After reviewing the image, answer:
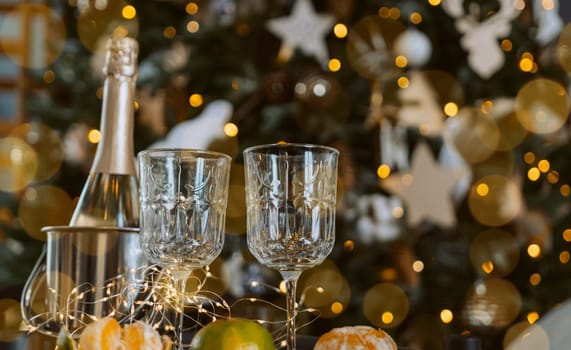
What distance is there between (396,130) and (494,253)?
1.39 ft

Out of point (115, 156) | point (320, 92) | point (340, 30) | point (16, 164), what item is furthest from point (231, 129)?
point (115, 156)

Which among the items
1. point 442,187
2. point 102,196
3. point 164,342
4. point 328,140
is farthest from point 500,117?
point 164,342

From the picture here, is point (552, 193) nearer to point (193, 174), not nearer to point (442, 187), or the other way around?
point (442, 187)

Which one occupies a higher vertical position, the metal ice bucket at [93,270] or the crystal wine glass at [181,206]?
the crystal wine glass at [181,206]

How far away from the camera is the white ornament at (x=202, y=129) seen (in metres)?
2.06

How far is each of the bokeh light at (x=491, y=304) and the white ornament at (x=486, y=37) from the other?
57 cm

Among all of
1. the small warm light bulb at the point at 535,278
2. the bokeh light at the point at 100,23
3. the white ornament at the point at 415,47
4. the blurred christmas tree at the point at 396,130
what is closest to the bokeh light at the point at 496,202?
the blurred christmas tree at the point at 396,130

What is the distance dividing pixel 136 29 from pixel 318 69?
0.54 meters

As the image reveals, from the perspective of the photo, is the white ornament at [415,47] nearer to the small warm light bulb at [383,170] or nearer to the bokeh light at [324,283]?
the small warm light bulb at [383,170]

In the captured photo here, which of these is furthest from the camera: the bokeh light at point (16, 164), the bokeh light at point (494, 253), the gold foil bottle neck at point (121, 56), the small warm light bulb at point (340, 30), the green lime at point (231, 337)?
the bokeh light at point (16, 164)

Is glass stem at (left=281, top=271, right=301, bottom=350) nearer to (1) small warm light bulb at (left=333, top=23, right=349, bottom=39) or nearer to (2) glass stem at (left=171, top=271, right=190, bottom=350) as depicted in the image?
(2) glass stem at (left=171, top=271, right=190, bottom=350)

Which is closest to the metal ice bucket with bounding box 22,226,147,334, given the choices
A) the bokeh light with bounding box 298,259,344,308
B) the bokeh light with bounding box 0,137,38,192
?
the bokeh light with bounding box 298,259,344,308

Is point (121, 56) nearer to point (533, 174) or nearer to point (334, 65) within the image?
point (334, 65)

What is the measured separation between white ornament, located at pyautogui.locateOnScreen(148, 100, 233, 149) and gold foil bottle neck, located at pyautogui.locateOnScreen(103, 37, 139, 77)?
3.94ft
